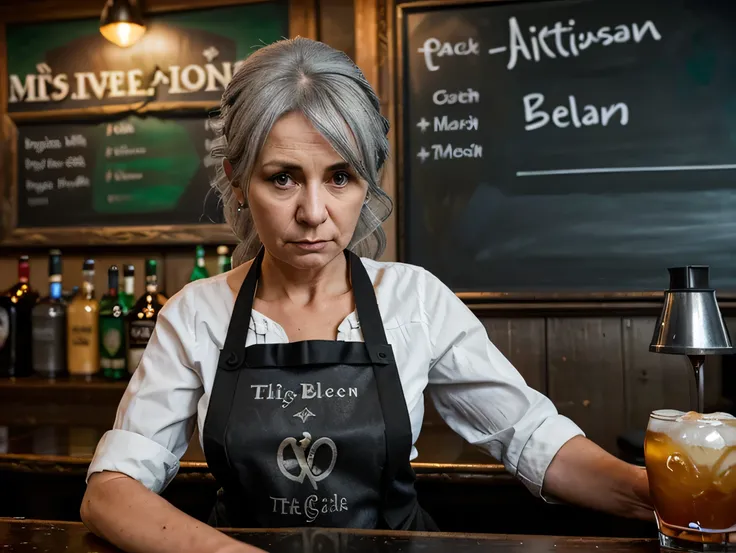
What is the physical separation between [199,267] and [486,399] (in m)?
1.33

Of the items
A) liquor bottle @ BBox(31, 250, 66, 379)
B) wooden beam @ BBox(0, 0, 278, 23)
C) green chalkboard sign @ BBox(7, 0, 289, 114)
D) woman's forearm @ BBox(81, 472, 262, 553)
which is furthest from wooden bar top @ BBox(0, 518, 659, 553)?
wooden beam @ BBox(0, 0, 278, 23)

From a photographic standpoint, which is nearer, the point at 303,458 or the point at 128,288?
the point at 303,458

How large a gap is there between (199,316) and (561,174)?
1.31 m

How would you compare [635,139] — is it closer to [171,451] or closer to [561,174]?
[561,174]

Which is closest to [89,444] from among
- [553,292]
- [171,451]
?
[171,451]

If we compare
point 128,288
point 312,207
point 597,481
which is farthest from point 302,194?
point 128,288

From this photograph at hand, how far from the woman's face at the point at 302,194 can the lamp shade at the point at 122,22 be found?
1.41m

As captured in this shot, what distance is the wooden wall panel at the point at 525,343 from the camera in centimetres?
217

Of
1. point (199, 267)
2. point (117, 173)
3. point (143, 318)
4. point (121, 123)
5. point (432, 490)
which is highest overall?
point (121, 123)

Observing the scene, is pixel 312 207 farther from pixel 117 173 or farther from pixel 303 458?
pixel 117 173

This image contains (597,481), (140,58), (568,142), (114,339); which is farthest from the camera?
(140,58)

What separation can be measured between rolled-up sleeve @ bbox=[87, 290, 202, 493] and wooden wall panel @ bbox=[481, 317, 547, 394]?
4.00 ft

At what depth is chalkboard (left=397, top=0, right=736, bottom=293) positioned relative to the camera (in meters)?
2.03

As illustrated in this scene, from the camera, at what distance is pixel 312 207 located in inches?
41.0
